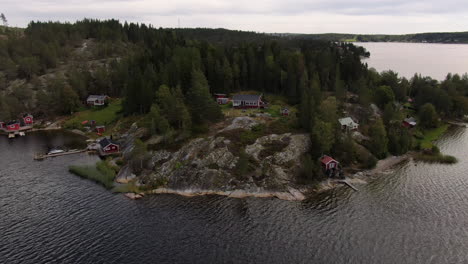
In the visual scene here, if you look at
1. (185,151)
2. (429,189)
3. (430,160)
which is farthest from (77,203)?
(430,160)

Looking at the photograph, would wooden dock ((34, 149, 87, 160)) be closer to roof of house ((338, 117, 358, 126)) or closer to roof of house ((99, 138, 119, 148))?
roof of house ((99, 138, 119, 148))

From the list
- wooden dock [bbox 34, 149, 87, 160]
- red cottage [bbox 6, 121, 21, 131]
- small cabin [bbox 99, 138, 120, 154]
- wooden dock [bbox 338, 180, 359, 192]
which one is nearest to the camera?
wooden dock [bbox 338, 180, 359, 192]

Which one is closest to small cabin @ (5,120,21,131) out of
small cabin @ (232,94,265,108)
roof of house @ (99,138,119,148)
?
roof of house @ (99,138,119,148)

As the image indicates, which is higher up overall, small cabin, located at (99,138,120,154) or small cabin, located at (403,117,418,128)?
small cabin, located at (403,117,418,128)

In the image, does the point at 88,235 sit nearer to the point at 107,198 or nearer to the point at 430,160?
the point at 107,198

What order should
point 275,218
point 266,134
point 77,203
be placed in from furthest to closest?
point 266,134 < point 77,203 < point 275,218

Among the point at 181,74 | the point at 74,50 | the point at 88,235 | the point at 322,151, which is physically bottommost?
the point at 88,235

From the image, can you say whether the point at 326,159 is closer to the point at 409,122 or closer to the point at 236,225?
the point at 236,225
